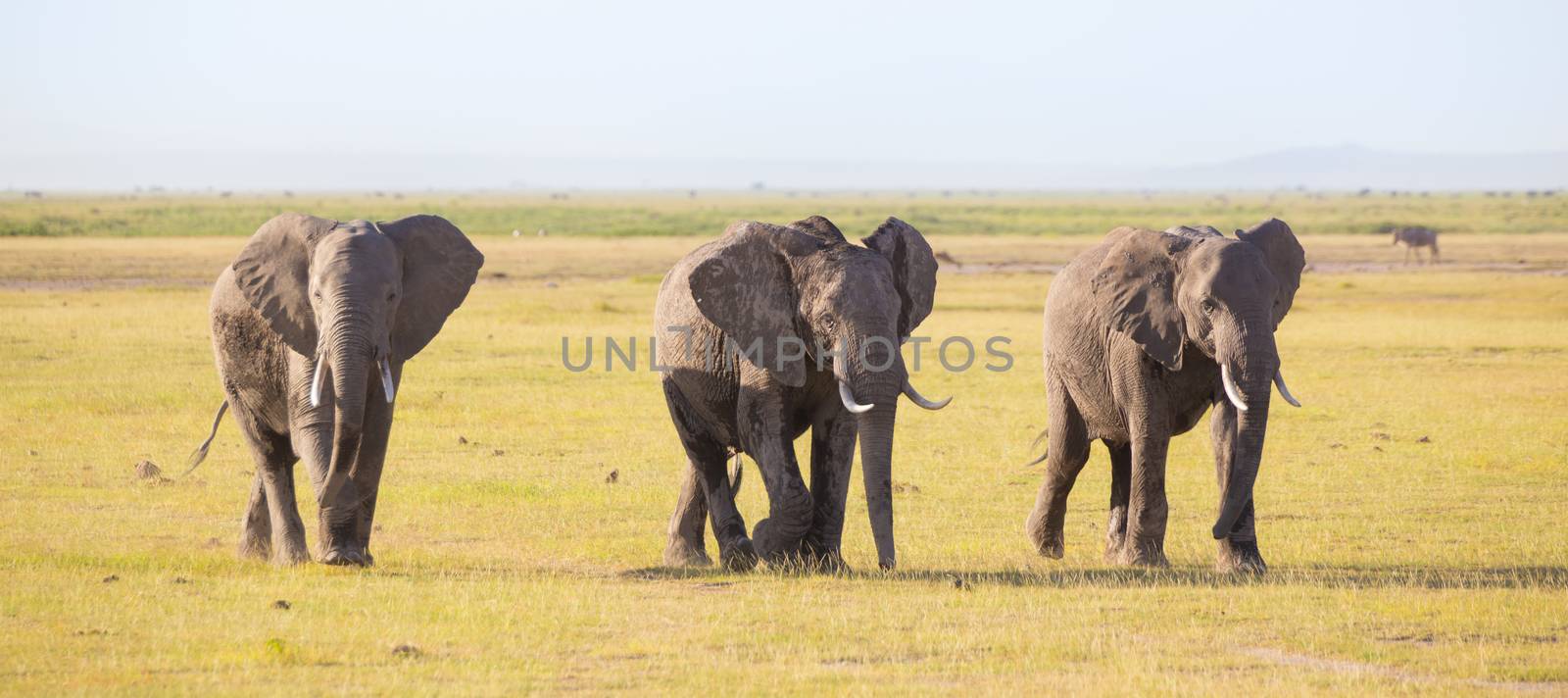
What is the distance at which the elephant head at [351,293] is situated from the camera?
37.5 ft

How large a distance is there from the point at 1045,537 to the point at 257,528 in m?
5.83

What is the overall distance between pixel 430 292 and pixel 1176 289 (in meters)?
5.05

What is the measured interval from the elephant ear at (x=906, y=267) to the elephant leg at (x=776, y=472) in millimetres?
1035

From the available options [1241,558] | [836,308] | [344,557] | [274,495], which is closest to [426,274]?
[274,495]

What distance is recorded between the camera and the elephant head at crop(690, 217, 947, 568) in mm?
11172

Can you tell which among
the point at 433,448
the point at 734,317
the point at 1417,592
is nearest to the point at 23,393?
the point at 433,448

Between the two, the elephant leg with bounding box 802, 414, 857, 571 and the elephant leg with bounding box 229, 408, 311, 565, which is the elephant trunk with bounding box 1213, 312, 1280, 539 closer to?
the elephant leg with bounding box 802, 414, 857, 571

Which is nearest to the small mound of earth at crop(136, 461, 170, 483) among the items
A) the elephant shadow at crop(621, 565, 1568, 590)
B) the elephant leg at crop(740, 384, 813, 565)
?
the elephant shadow at crop(621, 565, 1568, 590)

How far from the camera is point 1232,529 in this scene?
1228cm

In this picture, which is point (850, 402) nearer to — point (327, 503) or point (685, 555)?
point (685, 555)

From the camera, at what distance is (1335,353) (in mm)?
29641

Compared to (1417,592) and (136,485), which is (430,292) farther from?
(1417,592)

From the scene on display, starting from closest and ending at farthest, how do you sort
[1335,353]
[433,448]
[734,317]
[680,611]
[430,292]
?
[680,611] → [734,317] → [430,292] → [433,448] → [1335,353]

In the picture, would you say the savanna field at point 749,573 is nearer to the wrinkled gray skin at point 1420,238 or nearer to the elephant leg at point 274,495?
the elephant leg at point 274,495
